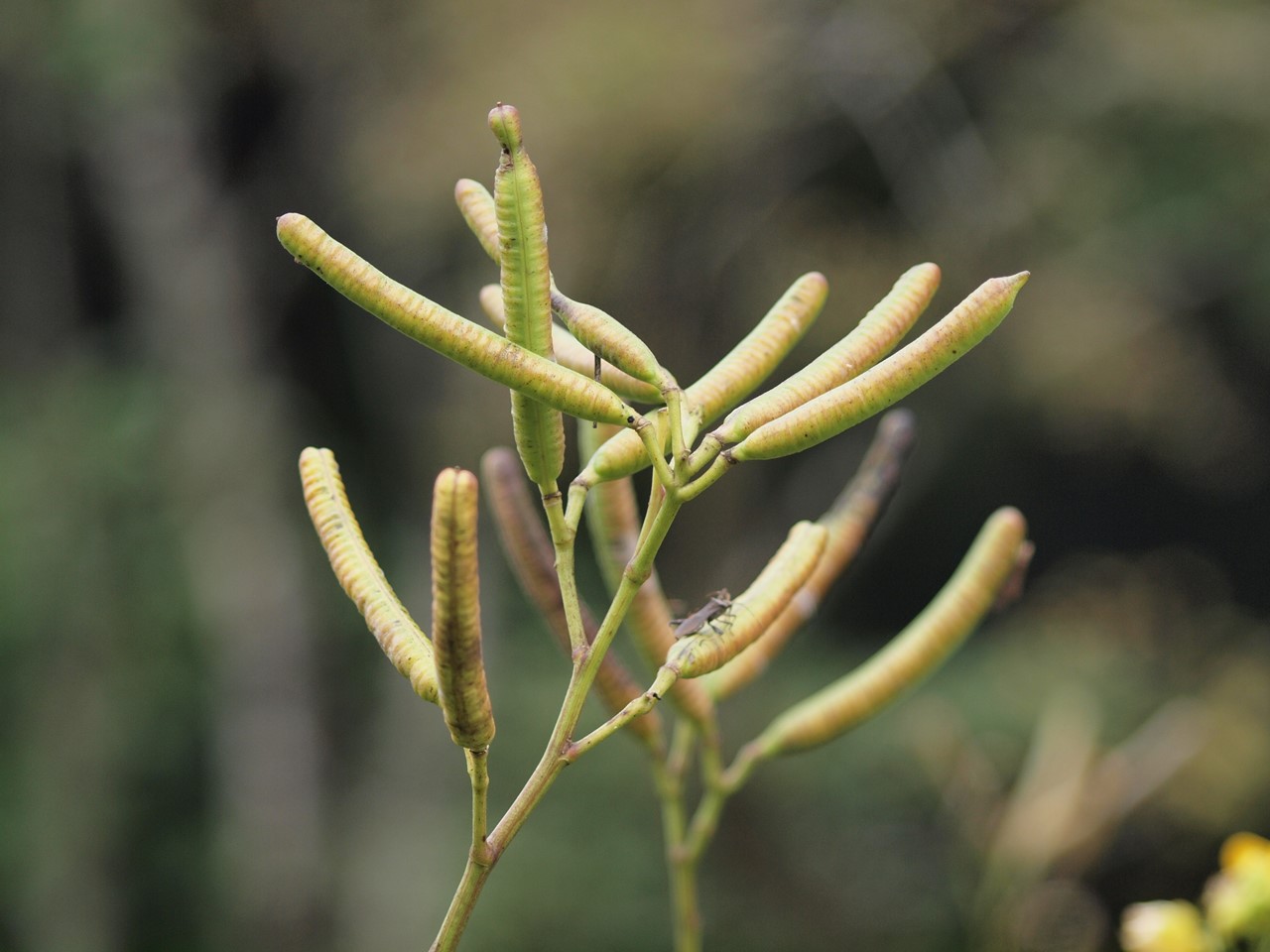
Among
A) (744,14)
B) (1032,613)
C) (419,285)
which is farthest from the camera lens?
(1032,613)

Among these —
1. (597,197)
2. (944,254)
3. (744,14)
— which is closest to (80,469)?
(597,197)

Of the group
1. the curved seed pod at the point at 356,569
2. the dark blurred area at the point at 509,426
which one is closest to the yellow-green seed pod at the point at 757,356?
the curved seed pod at the point at 356,569

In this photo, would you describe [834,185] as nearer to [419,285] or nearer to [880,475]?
[419,285]

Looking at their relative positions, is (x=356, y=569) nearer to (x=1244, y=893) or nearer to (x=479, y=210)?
(x=479, y=210)

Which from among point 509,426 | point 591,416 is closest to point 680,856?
point 591,416

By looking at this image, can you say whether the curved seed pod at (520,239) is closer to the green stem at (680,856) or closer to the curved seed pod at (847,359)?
the curved seed pod at (847,359)

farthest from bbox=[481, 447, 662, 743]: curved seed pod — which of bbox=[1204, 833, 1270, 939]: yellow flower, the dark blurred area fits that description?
the dark blurred area
